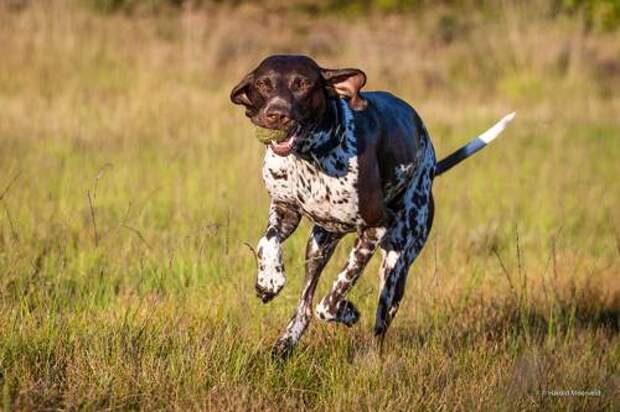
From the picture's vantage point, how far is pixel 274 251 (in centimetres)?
625

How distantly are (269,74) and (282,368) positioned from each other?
4.38 feet

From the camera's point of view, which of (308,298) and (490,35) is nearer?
(308,298)

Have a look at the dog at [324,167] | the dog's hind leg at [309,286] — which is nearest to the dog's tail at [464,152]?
the dog at [324,167]

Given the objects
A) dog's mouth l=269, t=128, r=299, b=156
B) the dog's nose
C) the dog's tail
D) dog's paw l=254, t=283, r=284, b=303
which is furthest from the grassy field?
the dog's nose

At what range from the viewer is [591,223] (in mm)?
10867

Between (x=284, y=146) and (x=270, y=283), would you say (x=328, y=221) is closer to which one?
(x=270, y=283)

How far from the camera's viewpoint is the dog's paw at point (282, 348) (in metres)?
6.06

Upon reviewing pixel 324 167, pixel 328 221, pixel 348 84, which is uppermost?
pixel 348 84

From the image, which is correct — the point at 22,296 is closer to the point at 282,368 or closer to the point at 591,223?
the point at 282,368

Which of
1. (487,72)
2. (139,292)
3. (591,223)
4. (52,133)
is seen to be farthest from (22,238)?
(487,72)

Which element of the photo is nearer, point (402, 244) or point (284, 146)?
point (284, 146)

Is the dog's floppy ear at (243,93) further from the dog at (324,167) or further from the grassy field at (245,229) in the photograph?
the grassy field at (245,229)

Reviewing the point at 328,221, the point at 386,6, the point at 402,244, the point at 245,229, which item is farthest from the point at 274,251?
the point at 386,6

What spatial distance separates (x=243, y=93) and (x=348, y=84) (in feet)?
1.65
